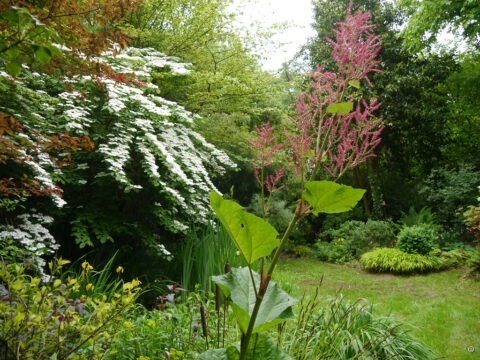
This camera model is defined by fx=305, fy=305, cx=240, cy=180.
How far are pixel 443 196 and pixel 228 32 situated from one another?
7589 millimetres

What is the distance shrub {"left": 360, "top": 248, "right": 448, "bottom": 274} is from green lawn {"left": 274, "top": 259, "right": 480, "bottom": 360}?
0.22 metres

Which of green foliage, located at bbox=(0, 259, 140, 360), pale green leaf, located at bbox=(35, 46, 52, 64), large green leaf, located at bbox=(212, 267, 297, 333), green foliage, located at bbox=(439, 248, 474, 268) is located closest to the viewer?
large green leaf, located at bbox=(212, 267, 297, 333)

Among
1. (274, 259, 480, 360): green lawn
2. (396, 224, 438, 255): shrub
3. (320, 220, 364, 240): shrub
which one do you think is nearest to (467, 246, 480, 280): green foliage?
(274, 259, 480, 360): green lawn

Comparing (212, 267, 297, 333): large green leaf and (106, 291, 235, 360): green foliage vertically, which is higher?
(212, 267, 297, 333): large green leaf

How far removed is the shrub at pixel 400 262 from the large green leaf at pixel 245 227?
7.20m

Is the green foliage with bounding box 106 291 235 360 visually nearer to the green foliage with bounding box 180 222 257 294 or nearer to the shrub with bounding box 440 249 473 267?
the green foliage with bounding box 180 222 257 294

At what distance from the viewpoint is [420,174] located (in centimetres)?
1116

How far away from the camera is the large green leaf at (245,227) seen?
67 cm

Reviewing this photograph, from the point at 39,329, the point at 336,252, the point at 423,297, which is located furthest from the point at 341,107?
the point at 336,252

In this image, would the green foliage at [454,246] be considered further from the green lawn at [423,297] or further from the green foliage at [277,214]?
the green foliage at [277,214]

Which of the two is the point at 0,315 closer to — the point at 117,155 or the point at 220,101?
the point at 117,155

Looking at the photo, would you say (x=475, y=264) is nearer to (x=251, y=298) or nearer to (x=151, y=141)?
(x=151, y=141)

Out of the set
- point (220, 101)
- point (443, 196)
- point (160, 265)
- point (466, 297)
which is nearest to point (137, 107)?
point (160, 265)

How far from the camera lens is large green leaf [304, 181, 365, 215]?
2.17 ft
